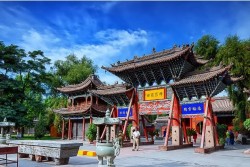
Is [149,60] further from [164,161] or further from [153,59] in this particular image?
[164,161]

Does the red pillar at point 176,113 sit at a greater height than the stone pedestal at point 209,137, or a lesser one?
greater

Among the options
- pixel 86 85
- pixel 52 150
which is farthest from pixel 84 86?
pixel 52 150

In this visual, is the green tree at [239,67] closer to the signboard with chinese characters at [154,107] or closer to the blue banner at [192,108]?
the blue banner at [192,108]

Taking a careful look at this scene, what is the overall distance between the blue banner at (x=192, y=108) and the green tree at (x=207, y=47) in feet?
50.2

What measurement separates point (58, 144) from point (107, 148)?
2.64 metres

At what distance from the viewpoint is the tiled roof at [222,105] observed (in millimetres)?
31819

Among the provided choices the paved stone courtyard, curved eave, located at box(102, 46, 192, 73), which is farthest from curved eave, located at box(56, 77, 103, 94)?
the paved stone courtyard

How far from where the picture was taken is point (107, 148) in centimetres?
960

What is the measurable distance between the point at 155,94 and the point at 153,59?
2705mm

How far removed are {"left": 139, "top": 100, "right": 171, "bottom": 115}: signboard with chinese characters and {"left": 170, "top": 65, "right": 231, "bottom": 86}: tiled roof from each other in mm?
2029

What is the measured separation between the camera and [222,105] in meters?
33.5

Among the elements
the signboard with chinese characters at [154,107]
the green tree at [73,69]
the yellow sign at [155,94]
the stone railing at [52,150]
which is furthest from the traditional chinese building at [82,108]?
the stone railing at [52,150]

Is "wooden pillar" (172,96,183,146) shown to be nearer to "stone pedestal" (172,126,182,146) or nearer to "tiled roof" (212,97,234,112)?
"stone pedestal" (172,126,182,146)

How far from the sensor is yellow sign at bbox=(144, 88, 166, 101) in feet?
67.1
